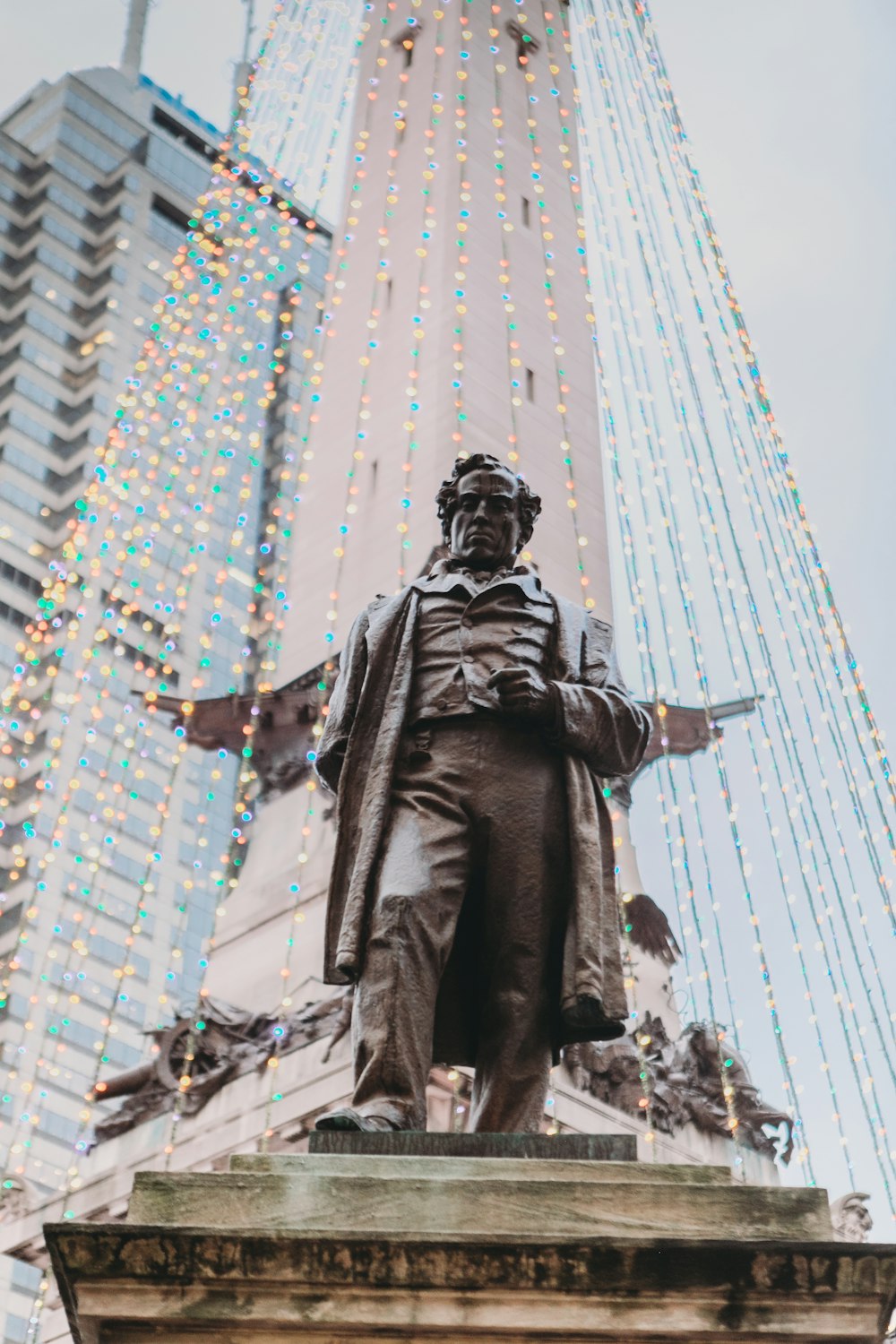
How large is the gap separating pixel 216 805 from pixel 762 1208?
182 ft

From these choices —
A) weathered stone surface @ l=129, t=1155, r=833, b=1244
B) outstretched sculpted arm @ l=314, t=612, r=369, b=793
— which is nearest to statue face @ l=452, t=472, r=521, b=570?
outstretched sculpted arm @ l=314, t=612, r=369, b=793

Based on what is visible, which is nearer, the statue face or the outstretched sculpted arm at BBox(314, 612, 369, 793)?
the outstretched sculpted arm at BBox(314, 612, 369, 793)

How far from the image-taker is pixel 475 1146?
414 cm

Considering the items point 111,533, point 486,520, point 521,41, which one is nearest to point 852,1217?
point 486,520

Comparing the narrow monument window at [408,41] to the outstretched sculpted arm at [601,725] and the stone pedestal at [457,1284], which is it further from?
the stone pedestal at [457,1284]

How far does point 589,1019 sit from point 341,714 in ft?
3.72

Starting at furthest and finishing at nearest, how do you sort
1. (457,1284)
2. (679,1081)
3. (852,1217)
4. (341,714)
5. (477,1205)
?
(679,1081) < (852,1217) < (341,714) < (477,1205) < (457,1284)

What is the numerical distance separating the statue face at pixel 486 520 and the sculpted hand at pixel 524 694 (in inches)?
25.0

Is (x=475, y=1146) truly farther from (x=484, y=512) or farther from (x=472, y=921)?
(x=484, y=512)

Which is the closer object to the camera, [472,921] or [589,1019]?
[589,1019]

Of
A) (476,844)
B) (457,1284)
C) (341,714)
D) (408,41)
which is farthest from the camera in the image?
(408,41)

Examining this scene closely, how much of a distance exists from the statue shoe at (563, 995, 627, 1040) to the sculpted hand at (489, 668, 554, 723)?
0.77 m

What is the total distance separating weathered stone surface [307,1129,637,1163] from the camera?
13.4ft

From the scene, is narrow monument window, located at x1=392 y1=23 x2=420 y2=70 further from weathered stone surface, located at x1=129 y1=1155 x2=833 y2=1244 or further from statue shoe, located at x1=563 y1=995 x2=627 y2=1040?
weathered stone surface, located at x1=129 y1=1155 x2=833 y2=1244
